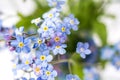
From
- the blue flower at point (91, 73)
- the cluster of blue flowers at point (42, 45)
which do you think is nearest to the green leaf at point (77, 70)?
the blue flower at point (91, 73)

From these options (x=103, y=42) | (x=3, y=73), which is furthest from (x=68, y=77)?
(x=103, y=42)

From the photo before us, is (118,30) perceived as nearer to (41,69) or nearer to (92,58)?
(92,58)

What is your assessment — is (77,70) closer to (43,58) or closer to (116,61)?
(116,61)

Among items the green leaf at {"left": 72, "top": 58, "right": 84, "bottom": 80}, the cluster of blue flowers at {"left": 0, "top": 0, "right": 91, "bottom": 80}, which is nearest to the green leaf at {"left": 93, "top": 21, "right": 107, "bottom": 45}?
the green leaf at {"left": 72, "top": 58, "right": 84, "bottom": 80}

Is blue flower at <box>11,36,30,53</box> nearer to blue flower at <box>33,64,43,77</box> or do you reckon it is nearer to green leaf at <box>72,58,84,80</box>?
blue flower at <box>33,64,43,77</box>

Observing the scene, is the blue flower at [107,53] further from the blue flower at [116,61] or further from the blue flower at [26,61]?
the blue flower at [26,61]

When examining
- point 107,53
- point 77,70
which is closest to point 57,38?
point 77,70
